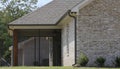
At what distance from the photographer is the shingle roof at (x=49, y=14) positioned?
28419 millimetres

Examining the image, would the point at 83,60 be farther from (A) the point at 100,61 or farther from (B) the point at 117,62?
(B) the point at 117,62

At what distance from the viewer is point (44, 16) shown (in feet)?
96.7

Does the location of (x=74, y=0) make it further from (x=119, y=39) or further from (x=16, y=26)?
(x=119, y=39)

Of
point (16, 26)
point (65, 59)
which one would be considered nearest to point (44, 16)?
point (16, 26)

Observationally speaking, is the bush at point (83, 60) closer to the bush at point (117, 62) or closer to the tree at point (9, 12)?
the bush at point (117, 62)

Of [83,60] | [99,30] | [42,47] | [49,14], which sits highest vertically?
[49,14]

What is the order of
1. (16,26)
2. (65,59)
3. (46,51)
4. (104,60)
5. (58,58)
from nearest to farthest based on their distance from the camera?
1. (104,60)
2. (65,59)
3. (16,26)
4. (58,58)
5. (46,51)

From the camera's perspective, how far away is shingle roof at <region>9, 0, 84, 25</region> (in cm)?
2842

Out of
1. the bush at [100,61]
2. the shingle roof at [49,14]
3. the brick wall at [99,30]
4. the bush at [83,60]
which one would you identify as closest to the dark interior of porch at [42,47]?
the shingle roof at [49,14]

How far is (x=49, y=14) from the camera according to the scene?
2978 centimetres

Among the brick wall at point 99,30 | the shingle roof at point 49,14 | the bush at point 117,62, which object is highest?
the shingle roof at point 49,14

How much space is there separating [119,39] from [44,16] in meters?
8.38

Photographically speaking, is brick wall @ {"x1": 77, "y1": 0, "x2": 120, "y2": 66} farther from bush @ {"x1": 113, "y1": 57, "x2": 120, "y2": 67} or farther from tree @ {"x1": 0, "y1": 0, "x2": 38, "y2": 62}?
tree @ {"x1": 0, "y1": 0, "x2": 38, "y2": 62}

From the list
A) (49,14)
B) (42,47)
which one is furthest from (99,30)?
(42,47)
